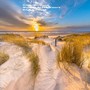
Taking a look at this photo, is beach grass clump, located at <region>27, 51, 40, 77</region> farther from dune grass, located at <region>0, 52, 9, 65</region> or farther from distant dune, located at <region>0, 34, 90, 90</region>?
dune grass, located at <region>0, 52, 9, 65</region>

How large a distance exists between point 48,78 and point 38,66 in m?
0.43

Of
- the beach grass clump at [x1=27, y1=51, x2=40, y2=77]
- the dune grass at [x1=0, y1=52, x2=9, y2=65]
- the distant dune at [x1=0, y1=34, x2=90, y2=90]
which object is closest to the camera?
the distant dune at [x1=0, y1=34, x2=90, y2=90]

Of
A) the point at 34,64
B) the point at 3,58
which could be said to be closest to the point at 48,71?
the point at 34,64

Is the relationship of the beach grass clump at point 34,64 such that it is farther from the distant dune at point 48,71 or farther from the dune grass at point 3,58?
the dune grass at point 3,58

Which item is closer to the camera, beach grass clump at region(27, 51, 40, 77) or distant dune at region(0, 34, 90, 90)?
distant dune at region(0, 34, 90, 90)

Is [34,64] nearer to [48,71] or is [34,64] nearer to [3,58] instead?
[48,71]

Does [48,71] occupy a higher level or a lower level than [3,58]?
lower

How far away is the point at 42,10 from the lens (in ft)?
16.0

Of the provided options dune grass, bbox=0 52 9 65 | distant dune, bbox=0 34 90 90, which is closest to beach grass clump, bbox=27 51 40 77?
distant dune, bbox=0 34 90 90

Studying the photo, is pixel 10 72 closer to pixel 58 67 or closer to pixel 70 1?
pixel 58 67

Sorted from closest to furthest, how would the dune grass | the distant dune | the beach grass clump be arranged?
the distant dune → the beach grass clump → the dune grass

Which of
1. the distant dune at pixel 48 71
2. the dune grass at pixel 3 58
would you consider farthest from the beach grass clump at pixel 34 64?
the dune grass at pixel 3 58

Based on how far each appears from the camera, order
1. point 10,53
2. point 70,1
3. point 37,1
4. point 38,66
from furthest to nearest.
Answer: point 70,1
point 37,1
point 10,53
point 38,66

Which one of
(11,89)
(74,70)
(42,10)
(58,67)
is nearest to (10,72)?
(11,89)
